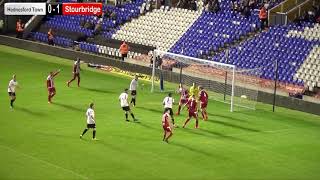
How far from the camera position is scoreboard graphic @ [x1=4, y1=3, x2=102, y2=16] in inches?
2024

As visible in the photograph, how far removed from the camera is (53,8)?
54.3 m

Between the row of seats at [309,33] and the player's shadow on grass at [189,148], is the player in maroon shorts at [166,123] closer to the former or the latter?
the player's shadow on grass at [189,148]

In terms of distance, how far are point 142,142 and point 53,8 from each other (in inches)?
1040

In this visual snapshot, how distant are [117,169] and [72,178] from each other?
215 centimetres

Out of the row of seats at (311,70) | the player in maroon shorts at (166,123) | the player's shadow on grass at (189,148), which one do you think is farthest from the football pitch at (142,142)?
the row of seats at (311,70)

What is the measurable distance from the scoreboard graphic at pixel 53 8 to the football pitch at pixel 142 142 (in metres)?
9.37

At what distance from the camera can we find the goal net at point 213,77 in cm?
4222

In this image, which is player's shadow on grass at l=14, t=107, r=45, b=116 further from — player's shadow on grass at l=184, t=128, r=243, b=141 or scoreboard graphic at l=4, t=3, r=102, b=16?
scoreboard graphic at l=4, t=3, r=102, b=16

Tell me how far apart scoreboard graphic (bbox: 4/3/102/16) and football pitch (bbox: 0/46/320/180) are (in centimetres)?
937

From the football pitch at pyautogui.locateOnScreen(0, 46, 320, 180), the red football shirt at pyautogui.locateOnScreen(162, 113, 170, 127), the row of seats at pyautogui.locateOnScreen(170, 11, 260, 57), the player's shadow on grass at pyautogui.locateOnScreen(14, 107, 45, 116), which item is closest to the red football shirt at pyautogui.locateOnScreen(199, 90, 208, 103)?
the football pitch at pyautogui.locateOnScreen(0, 46, 320, 180)

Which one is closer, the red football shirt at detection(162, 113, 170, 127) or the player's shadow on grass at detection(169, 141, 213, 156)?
the player's shadow on grass at detection(169, 141, 213, 156)

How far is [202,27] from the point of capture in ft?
175

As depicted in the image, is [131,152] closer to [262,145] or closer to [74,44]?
[262,145]

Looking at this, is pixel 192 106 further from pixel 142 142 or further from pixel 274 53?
pixel 274 53
